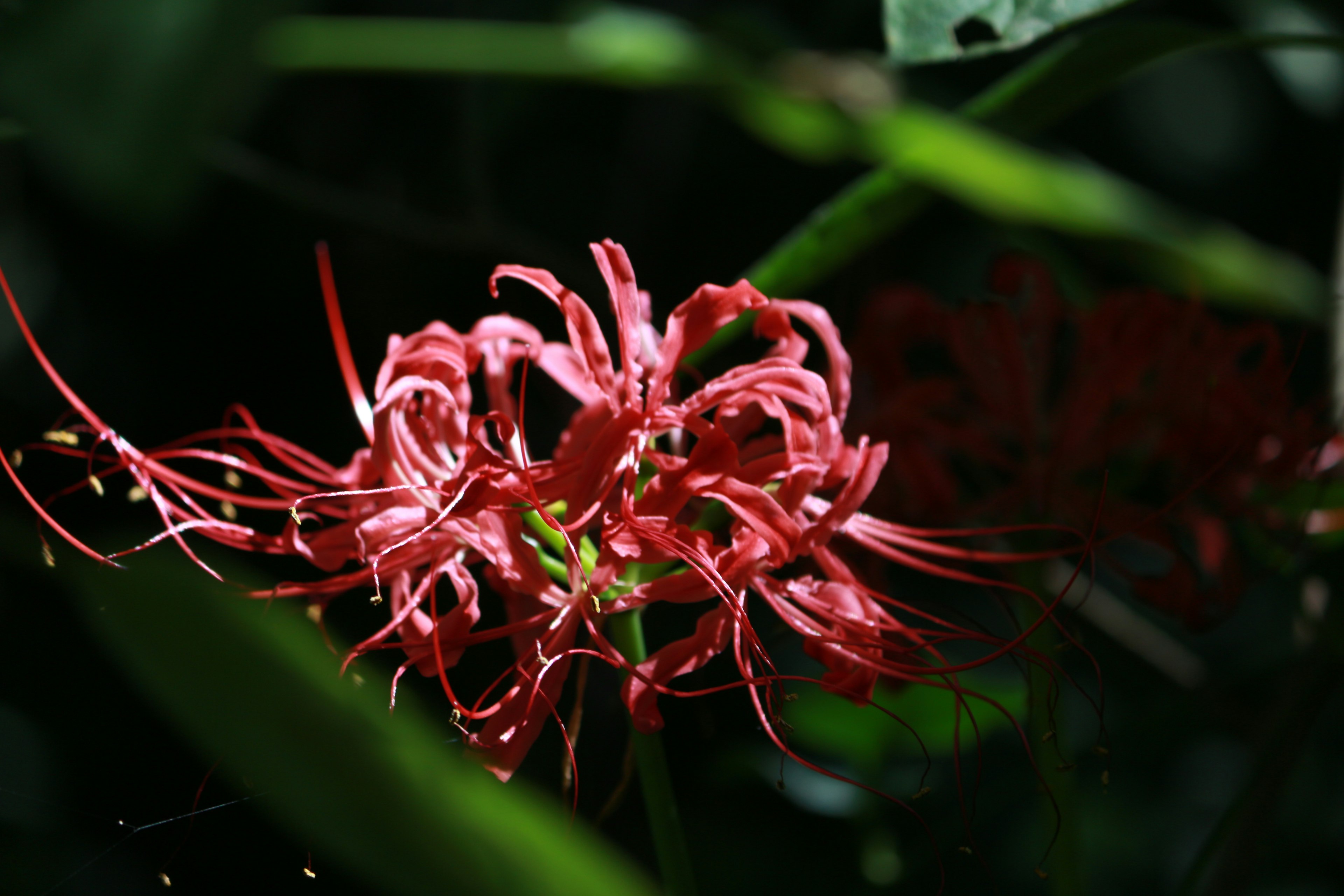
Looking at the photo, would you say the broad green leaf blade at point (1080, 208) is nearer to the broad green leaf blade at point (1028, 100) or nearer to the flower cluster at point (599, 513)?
the broad green leaf blade at point (1028, 100)

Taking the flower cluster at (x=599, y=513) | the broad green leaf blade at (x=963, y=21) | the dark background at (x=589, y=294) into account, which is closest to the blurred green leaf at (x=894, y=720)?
the dark background at (x=589, y=294)

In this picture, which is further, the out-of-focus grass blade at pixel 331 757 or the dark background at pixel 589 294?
the dark background at pixel 589 294

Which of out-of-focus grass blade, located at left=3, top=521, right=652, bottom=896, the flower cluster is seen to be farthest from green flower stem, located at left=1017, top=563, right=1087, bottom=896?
out-of-focus grass blade, located at left=3, top=521, right=652, bottom=896

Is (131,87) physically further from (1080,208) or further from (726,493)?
(1080,208)

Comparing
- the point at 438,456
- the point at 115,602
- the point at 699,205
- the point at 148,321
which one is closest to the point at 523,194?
the point at 699,205

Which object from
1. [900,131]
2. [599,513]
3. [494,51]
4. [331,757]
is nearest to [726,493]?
[599,513]

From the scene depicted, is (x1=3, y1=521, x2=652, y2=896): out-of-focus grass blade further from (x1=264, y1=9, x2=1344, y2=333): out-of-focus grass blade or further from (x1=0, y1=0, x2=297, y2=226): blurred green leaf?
(x1=264, y1=9, x2=1344, y2=333): out-of-focus grass blade
